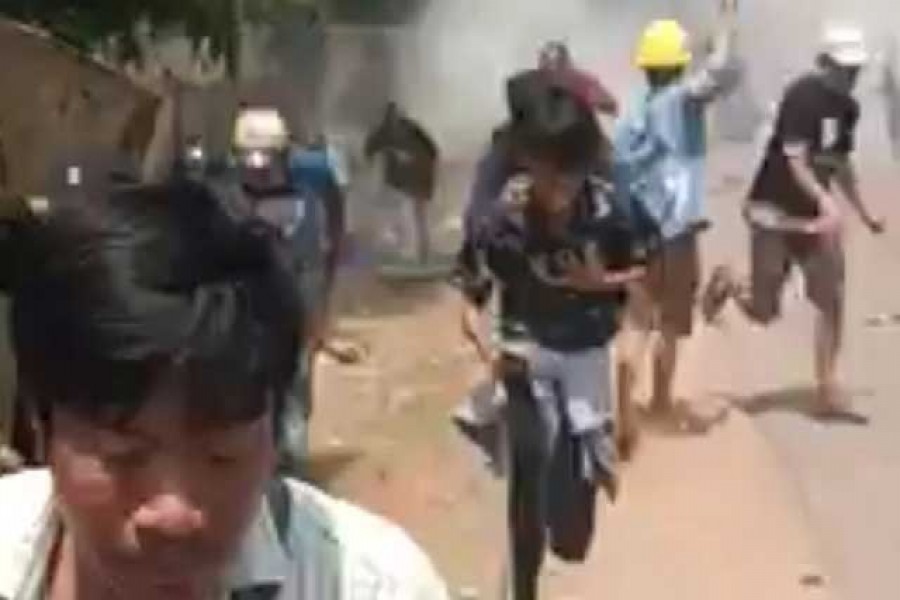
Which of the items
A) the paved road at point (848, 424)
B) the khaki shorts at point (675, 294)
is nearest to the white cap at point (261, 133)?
the khaki shorts at point (675, 294)

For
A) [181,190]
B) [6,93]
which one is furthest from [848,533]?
[181,190]

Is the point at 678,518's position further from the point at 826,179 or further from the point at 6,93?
the point at 6,93

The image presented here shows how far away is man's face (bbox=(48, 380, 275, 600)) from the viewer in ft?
7.43

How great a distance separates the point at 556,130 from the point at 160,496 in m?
4.70

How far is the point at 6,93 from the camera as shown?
8727 millimetres

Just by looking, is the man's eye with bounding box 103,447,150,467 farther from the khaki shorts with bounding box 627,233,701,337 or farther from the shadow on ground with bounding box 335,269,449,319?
the shadow on ground with bounding box 335,269,449,319

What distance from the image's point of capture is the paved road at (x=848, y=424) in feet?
29.5

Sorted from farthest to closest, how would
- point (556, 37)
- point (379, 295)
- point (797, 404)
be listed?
point (556, 37), point (379, 295), point (797, 404)

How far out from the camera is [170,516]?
2.25m

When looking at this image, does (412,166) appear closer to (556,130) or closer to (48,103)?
(48,103)

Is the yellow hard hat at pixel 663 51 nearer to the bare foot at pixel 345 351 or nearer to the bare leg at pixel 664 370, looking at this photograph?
the bare leg at pixel 664 370

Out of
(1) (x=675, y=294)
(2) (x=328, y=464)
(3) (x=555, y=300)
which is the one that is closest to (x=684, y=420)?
(1) (x=675, y=294)

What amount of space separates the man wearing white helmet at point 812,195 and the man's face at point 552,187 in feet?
10.5

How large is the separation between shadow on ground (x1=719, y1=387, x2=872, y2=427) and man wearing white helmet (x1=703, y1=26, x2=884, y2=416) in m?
0.22
